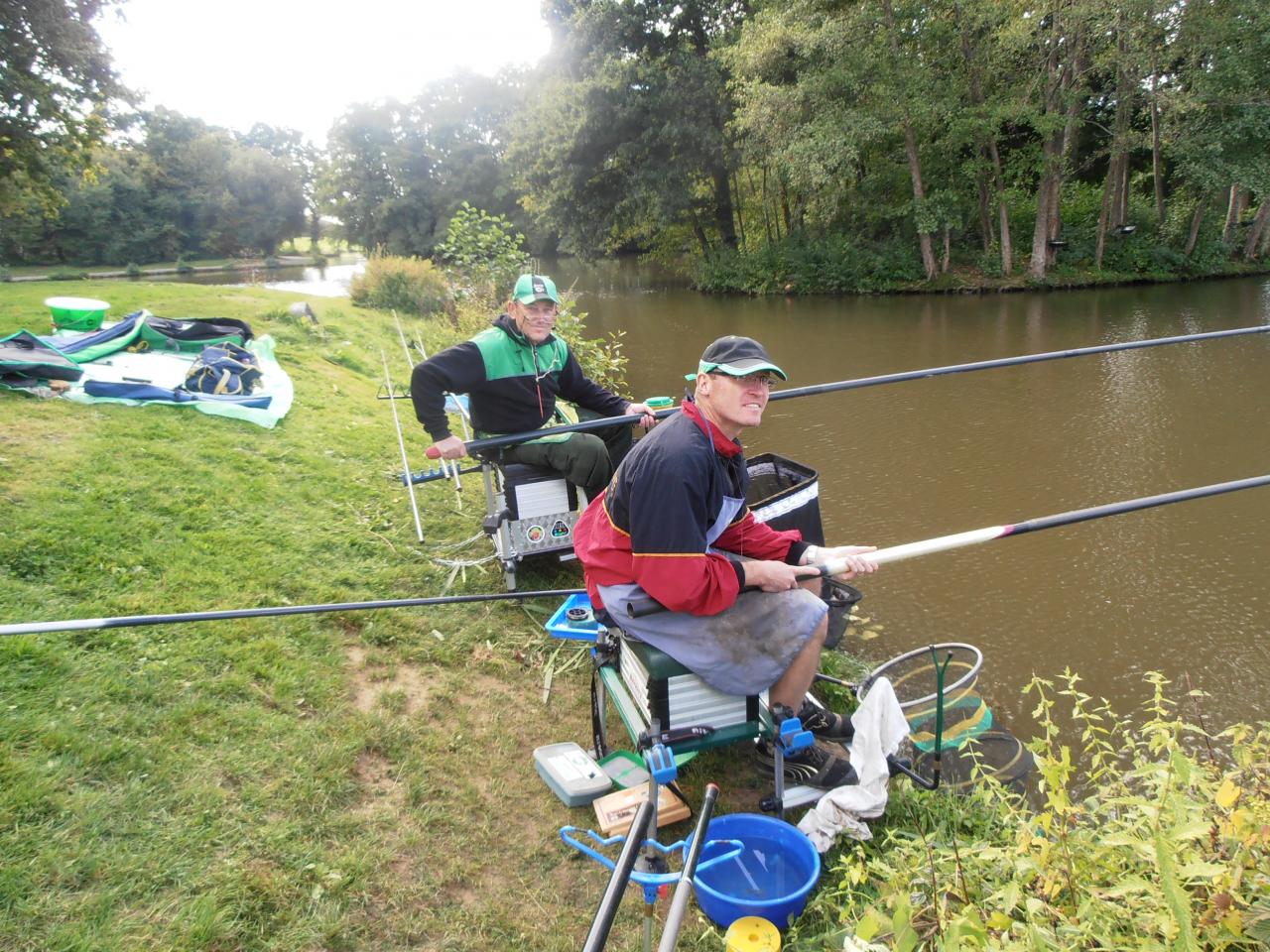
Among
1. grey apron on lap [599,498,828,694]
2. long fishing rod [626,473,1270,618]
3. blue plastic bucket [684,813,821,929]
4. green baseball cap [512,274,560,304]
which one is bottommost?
blue plastic bucket [684,813,821,929]

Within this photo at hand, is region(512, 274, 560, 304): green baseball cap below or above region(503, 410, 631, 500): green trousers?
above

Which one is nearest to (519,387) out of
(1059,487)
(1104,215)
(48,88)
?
(1059,487)

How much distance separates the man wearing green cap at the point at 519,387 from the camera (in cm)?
440

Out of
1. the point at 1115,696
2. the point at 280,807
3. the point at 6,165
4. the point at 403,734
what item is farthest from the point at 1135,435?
the point at 6,165

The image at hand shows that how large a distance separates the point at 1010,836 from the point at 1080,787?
1456 millimetres

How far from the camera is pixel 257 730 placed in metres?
3.13

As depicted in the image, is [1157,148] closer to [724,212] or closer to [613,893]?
[724,212]

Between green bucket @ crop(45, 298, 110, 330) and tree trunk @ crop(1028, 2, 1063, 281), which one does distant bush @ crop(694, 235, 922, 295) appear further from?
green bucket @ crop(45, 298, 110, 330)

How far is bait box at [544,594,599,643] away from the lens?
3957mm

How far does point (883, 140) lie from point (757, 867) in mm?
20265

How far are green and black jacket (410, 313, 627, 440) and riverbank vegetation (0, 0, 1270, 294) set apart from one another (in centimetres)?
907

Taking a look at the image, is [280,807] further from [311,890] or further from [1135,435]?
[1135,435]

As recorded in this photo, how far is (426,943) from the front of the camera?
7.92 ft

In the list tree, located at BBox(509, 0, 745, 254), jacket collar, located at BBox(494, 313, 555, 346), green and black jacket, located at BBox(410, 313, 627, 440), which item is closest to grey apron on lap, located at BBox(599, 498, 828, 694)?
Result: green and black jacket, located at BBox(410, 313, 627, 440)
